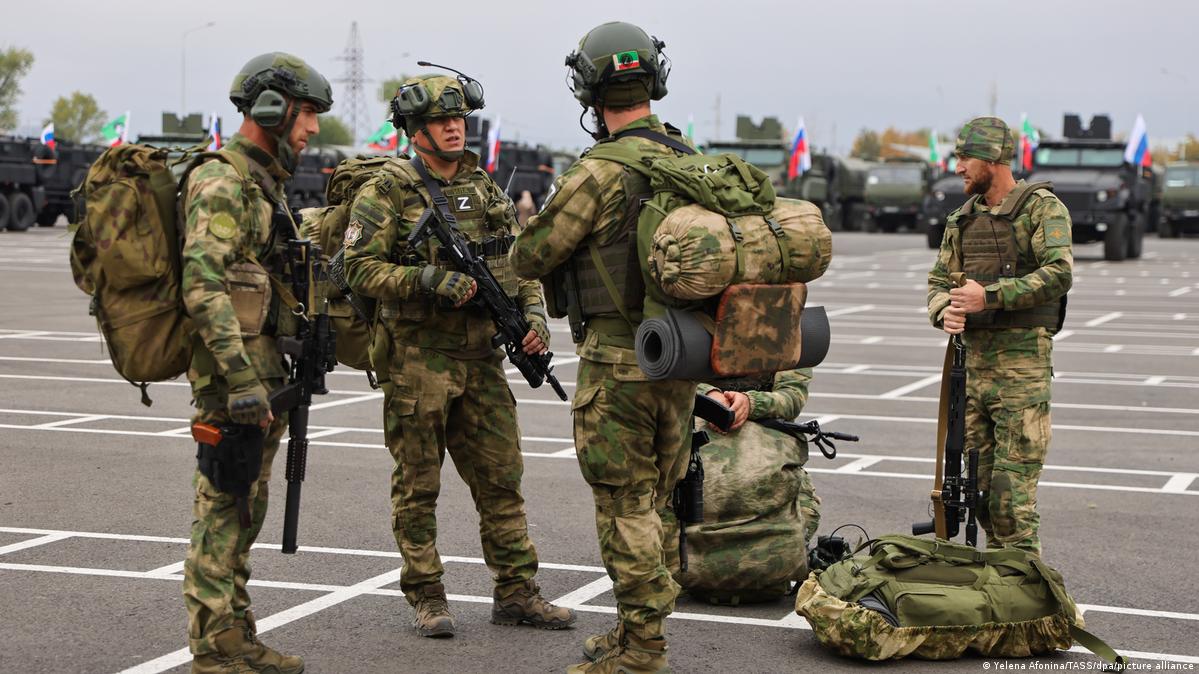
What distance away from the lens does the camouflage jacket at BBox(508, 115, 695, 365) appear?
531 cm

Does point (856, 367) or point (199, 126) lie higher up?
point (199, 126)

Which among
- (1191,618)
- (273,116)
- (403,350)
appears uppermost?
(273,116)

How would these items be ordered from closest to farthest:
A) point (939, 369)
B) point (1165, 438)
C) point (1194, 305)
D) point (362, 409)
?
point (1165, 438) → point (362, 409) → point (939, 369) → point (1194, 305)

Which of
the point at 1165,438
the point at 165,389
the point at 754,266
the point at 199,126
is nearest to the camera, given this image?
the point at 754,266

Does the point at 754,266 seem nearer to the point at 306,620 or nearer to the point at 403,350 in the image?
the point at 403,350

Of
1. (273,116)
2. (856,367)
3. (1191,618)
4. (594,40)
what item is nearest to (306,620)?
(273,116)

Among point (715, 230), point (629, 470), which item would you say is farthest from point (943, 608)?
point (715, 230)

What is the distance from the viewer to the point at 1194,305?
24.0 meters

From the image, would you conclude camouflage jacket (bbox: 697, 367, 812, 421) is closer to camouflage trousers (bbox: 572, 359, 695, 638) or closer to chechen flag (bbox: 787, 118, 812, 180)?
camouflage trousers (bbox: 572, 359, 695, 638)

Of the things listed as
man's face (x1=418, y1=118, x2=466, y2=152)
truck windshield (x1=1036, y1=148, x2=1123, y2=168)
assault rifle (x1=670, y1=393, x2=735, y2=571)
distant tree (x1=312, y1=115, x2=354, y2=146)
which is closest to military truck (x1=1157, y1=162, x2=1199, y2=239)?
truck windshield (x1=1036, y1=148, x2=1123, y2=168)

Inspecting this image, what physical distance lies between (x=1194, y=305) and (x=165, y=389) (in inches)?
652

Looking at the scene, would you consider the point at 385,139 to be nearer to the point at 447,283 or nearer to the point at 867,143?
the point at 447,283

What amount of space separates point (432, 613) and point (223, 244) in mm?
1740

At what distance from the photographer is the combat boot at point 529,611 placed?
6.27m
